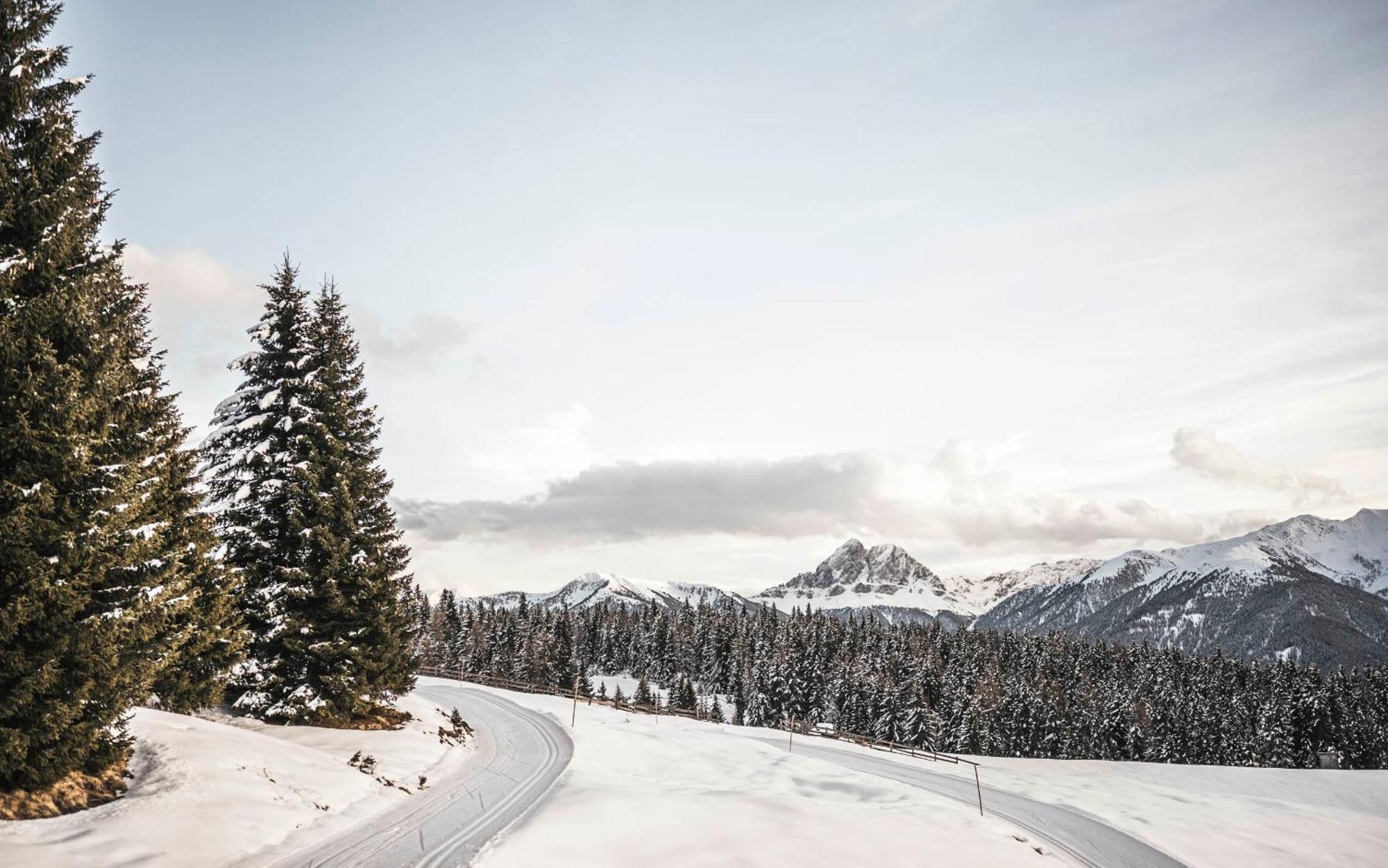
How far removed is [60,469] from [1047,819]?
30.7 metres

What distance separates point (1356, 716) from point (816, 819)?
125 metres

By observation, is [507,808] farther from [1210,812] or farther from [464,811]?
[1210,812]

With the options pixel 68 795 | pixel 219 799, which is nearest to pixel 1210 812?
pixel 219 799

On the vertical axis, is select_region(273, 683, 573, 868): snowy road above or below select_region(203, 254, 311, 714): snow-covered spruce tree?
below

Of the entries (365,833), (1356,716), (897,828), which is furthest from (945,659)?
(365,833)

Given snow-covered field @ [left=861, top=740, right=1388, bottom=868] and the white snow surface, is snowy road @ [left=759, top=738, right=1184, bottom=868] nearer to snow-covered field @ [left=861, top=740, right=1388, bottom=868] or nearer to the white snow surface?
snow-covered field @ [left=861, top=740, right=1388, bottom=868]

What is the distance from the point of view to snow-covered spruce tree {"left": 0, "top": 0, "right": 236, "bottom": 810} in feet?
40.1

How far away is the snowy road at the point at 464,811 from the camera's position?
13.8 meters

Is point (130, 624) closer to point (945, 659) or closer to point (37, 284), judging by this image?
point (37, 284)

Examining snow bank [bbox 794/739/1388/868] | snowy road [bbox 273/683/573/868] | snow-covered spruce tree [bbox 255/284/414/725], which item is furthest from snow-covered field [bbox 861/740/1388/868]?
snow-covered spruce tree [bbox 255/284/414/725]

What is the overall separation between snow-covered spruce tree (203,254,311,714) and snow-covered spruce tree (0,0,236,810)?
8.19m

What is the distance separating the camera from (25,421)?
475 inches

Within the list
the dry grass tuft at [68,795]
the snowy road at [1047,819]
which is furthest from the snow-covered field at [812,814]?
the dry grass tuft at [68,795]

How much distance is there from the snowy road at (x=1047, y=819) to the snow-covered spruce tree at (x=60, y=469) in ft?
81.0
